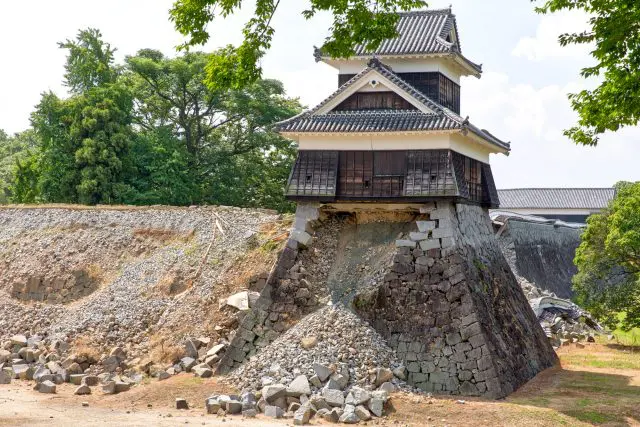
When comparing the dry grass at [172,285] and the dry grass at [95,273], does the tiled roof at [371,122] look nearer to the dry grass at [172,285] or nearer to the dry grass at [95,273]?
the dry grass at [172,285]

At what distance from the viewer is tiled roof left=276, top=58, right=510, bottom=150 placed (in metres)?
22.4

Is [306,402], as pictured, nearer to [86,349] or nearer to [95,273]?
[86,349]

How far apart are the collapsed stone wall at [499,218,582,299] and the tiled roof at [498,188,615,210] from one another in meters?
16.6

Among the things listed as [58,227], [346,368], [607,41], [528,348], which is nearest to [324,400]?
[346,368]

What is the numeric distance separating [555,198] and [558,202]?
61 centimetres

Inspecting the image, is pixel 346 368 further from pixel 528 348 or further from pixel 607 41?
pixel 607 41

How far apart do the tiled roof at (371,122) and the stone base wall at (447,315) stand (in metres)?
2.26

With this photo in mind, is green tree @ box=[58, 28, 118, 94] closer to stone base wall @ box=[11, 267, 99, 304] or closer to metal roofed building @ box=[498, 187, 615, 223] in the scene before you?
stone base wall @ box=[11, 267, 99, 304]

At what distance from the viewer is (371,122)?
2298 cm

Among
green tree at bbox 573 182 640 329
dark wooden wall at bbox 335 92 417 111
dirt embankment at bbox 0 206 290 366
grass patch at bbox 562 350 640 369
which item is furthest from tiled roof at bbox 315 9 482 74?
grass patch at bbox 562 350 640 369

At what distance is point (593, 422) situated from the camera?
18.4 m

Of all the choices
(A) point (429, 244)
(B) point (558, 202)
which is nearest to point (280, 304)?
(A) point (429, 244)

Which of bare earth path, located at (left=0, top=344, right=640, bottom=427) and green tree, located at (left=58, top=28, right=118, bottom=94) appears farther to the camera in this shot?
green tree, located at (left=58, top=28, right=118, bottom=94)

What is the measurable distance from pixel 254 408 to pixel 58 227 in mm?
16551
